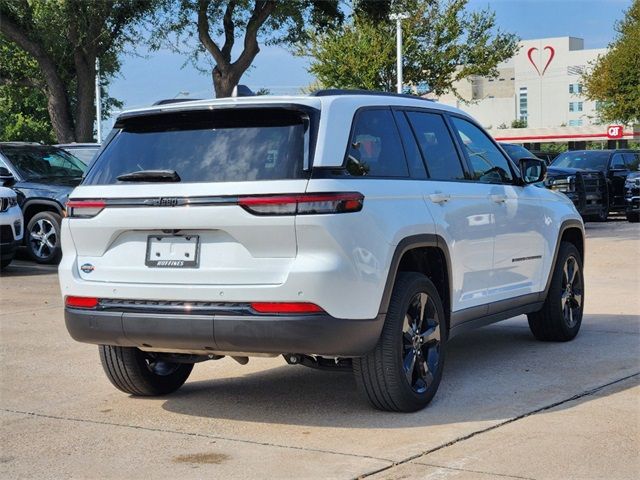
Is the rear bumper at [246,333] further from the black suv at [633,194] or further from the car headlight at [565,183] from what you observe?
the black suv at [633,194]

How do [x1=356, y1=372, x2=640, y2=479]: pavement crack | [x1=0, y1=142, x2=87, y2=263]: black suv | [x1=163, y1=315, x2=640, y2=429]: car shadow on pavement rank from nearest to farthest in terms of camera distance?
[x1=356, y1=372, x2=640, y2=479]: pavement crack
[x1=163, y1=315, x2=640, y2=429]: car shadow on pavement
[x1=0, y1=142, x2=87, y2=263]: black suv

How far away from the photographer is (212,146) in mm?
6070

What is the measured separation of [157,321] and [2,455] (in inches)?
41.6

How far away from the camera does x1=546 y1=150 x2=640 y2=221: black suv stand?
22362 mm

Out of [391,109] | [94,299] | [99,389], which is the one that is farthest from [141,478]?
[391,109]

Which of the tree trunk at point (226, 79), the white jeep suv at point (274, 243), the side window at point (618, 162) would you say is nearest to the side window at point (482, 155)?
the white jeep suv at point (274, 243)

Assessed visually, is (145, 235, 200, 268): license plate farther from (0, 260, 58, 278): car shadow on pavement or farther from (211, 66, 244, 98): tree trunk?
(211, 66, 244, 98): tree trunk

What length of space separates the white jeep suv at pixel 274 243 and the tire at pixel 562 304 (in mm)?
1690

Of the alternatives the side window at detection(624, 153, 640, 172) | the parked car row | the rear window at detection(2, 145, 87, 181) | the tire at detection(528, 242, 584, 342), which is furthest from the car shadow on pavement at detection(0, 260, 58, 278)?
the side window at detection(624, 153, 640, 172)

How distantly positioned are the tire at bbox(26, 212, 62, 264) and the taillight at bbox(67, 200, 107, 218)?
982cm

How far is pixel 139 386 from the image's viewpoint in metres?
6.90

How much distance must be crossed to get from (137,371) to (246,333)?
4.50ft

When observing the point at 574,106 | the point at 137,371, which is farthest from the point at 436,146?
the point at 574,106

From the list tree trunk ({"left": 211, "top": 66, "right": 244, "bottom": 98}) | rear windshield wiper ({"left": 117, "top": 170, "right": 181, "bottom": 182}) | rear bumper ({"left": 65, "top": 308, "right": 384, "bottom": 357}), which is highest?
tree trunk ({"left": 211, "top": 66, "right": 244, "bottom": 98})
